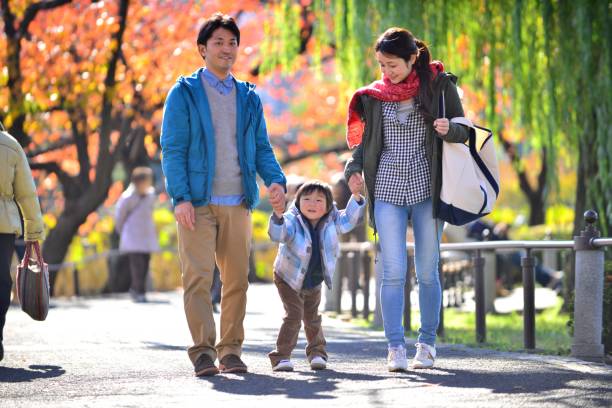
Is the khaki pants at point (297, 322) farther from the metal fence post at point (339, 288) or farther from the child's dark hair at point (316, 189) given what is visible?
the metal fence post at point (339, 288)

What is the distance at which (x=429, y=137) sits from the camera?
682cm

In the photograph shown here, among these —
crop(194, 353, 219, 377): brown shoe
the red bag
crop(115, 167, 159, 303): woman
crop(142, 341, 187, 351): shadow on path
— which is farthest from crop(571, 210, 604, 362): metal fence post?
crop(115, 167, 159, 303): woman

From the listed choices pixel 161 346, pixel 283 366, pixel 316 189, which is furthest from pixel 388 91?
pixel 161 346

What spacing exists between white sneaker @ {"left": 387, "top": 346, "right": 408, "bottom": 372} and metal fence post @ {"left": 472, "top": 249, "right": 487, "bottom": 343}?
2.78 metres

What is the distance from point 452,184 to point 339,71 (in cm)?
678

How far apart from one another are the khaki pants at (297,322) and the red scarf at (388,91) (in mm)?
885

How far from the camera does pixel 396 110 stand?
6875 mm

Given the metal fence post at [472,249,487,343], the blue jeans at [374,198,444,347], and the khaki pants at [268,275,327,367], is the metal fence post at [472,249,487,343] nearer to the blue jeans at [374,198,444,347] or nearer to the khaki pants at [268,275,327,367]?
the khaki pants at [268,275,327,367]

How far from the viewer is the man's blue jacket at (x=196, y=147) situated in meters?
6.73

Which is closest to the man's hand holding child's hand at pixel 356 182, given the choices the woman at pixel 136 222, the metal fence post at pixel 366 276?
the metal fence post at pixel 366 276

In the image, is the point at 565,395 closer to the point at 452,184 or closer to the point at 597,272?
the point at 452,184

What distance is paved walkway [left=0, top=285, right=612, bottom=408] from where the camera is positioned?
5645 mm

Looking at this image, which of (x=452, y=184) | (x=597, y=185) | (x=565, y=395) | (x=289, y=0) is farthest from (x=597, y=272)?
(x=289, y=0)

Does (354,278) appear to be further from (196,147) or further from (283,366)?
(196,147)
